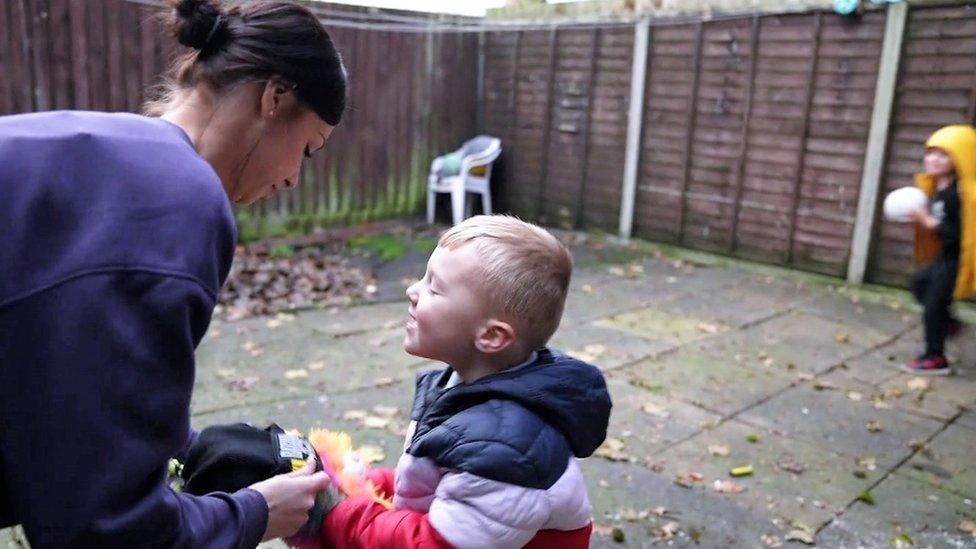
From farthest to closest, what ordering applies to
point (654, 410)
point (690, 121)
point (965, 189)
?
point (690, 121)
point (965, 189)
point (654, 410)

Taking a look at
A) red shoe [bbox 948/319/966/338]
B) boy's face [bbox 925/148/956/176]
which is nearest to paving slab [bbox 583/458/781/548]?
red shoe [bbox 948/319/966/338]

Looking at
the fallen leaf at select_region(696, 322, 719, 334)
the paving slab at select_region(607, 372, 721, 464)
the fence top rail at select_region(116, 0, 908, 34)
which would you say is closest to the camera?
the paving slab at select_region(607, 372, 721, 464)

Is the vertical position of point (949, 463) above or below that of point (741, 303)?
above

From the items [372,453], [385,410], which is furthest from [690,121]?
[372,453]

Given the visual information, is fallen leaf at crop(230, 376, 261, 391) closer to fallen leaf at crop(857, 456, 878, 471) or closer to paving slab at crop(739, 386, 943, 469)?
paving slab at crop(739, 386, 943, 469)

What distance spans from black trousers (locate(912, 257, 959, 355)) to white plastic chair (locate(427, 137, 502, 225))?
5.39m

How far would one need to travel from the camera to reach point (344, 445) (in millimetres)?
1863

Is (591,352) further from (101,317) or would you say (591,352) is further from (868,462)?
(101,317)

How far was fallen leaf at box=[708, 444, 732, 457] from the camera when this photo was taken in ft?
13.0

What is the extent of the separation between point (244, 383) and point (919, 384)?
4.10 m

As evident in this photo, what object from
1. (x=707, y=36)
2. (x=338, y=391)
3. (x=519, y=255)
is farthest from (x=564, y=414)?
(x=707, y=36)

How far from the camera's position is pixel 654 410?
4.52 metres

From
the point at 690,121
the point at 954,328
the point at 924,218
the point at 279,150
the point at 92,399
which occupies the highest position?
the point at 279,150

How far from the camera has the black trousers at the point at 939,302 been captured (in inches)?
211
